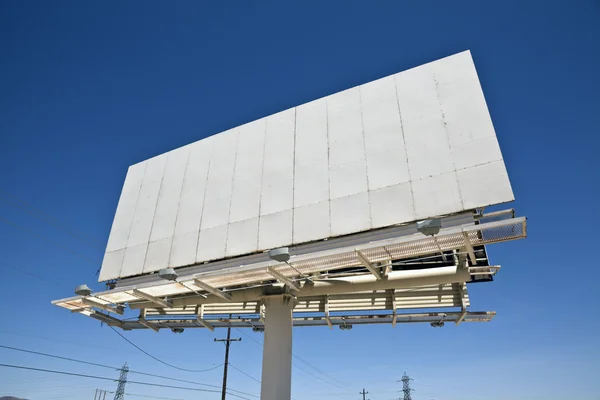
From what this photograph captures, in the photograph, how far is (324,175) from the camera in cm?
1179

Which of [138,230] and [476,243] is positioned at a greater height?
[138,230]

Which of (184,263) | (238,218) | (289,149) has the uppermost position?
(289,149)

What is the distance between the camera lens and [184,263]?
13211mm

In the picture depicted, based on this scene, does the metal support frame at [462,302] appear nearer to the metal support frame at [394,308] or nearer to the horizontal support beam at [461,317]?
the horizontal support beam at [461,317]

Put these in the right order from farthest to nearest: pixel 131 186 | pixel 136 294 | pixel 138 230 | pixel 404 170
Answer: pixel 131 186 → pixel 138 230 → pixel 136 294 → pixel 404 170

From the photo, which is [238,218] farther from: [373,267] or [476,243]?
[476,243]

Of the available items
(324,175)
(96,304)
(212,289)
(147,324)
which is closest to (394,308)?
(324,175)

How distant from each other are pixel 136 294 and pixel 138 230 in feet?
10.0

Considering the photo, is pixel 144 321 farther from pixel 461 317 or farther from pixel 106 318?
pixel 461 317

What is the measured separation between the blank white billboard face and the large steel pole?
1.87 m

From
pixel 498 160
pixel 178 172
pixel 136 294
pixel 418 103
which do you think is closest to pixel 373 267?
pixel 498 160

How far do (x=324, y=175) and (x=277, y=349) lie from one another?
5.17m

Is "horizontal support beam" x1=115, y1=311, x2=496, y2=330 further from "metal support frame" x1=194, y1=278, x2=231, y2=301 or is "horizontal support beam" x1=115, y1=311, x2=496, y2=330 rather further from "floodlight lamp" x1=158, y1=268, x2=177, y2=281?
"floodlight lamp" x1=158, y1=268, x2=177, y2=281

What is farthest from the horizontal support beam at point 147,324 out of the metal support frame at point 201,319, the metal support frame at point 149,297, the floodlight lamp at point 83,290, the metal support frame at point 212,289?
the metal support frame at point 212,289
